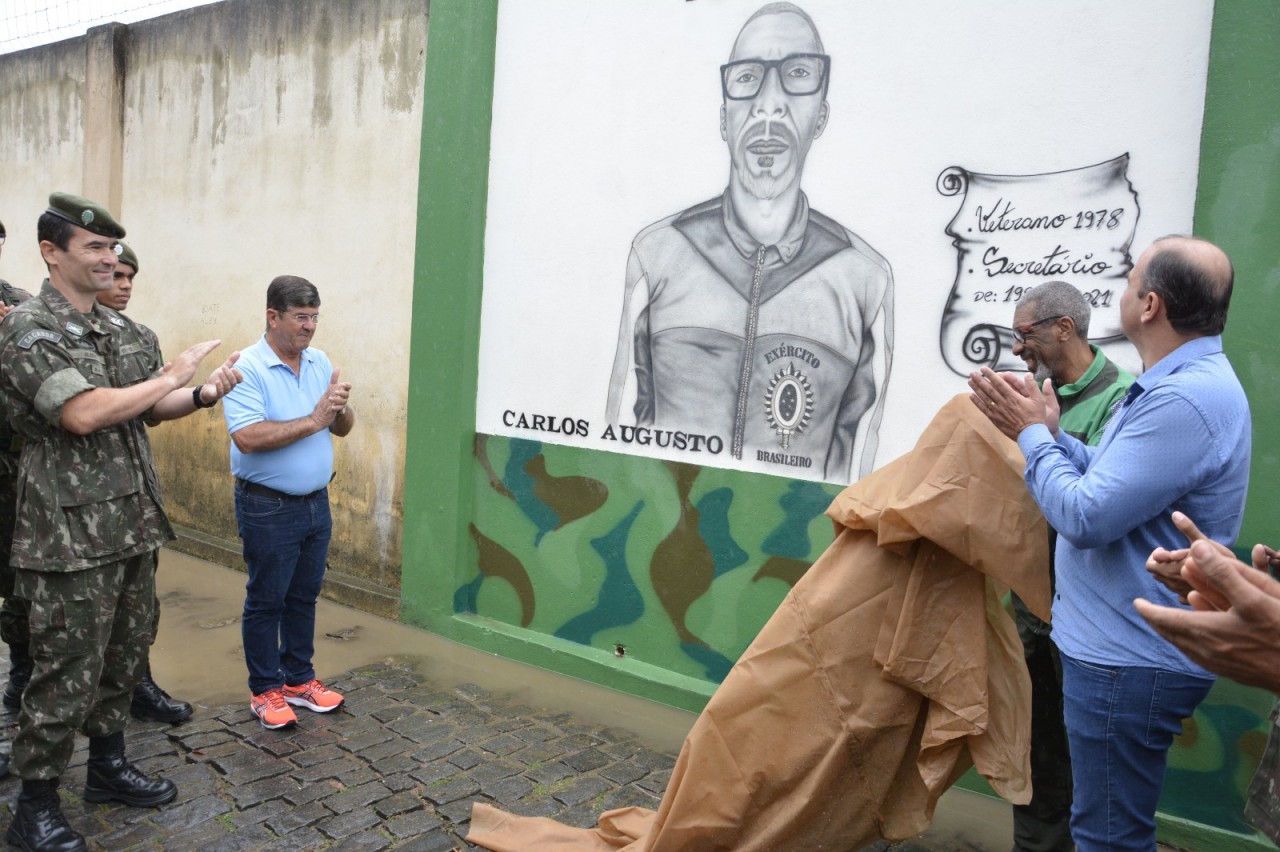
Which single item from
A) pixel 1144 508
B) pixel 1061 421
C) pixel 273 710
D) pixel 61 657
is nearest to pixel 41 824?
pixel 61 657

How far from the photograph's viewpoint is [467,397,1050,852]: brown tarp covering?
8.77 feet

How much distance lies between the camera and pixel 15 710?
414 cm

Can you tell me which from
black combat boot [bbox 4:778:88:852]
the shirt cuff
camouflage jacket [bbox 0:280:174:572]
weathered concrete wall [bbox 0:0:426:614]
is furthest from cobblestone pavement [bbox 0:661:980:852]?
the shirt cuff

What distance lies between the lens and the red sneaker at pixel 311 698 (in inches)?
171

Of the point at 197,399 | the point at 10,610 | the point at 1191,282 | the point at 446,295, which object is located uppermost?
the point at 1191,282

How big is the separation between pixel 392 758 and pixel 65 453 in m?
1.73

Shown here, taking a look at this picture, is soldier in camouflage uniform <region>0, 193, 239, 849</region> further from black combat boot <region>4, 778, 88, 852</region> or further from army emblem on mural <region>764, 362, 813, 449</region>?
army emblem on mural <region>764, 362, 813, 449</region>

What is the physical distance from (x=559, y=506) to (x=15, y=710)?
261 cm

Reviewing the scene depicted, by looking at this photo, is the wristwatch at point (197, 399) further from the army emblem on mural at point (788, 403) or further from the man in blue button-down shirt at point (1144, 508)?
the man in blue button-down shirt at point (1144, 508)

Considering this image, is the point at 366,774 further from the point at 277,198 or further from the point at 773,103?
the point at 277,198

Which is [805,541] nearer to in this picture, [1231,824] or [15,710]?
[1231,824]

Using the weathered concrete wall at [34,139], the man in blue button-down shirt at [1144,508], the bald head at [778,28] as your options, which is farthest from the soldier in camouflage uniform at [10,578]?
the weathered concrete wall at [34,139]

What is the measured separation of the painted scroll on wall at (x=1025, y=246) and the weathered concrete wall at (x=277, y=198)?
3278mm

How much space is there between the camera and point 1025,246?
12.2 feet
